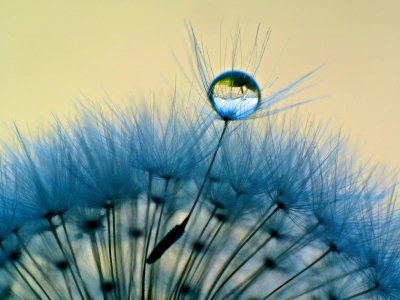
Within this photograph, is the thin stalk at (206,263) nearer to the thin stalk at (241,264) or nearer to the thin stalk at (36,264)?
the thin stalk at (241,264)

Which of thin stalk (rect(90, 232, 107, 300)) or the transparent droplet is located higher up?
the transparent droplet

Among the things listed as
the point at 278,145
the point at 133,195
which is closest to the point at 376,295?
the point at 278,145

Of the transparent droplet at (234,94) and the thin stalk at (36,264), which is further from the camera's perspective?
the thin stalk at (36,264)

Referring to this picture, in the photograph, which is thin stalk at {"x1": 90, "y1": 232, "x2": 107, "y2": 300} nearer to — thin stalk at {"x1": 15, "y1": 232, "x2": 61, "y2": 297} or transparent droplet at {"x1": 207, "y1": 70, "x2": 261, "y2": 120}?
thin stalk at {"x1": 15, "y1": 232, "x2": 61, "y2": 297}

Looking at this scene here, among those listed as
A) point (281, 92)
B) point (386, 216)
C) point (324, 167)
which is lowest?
point (386, 216)

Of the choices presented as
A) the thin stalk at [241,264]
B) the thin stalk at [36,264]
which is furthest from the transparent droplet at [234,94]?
the thin stalk at [36,264]

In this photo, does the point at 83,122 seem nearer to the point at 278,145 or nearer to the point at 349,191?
the point at 278,145

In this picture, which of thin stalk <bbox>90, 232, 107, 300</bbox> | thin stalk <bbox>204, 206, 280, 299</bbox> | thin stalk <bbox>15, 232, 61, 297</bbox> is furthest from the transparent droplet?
thin stalk <bbox>15, 232, 61, 297</bbox>

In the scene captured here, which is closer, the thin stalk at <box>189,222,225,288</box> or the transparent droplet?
the transparent droplet

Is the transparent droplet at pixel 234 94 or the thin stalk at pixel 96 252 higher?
the transparent droplet at pixel 234 94
